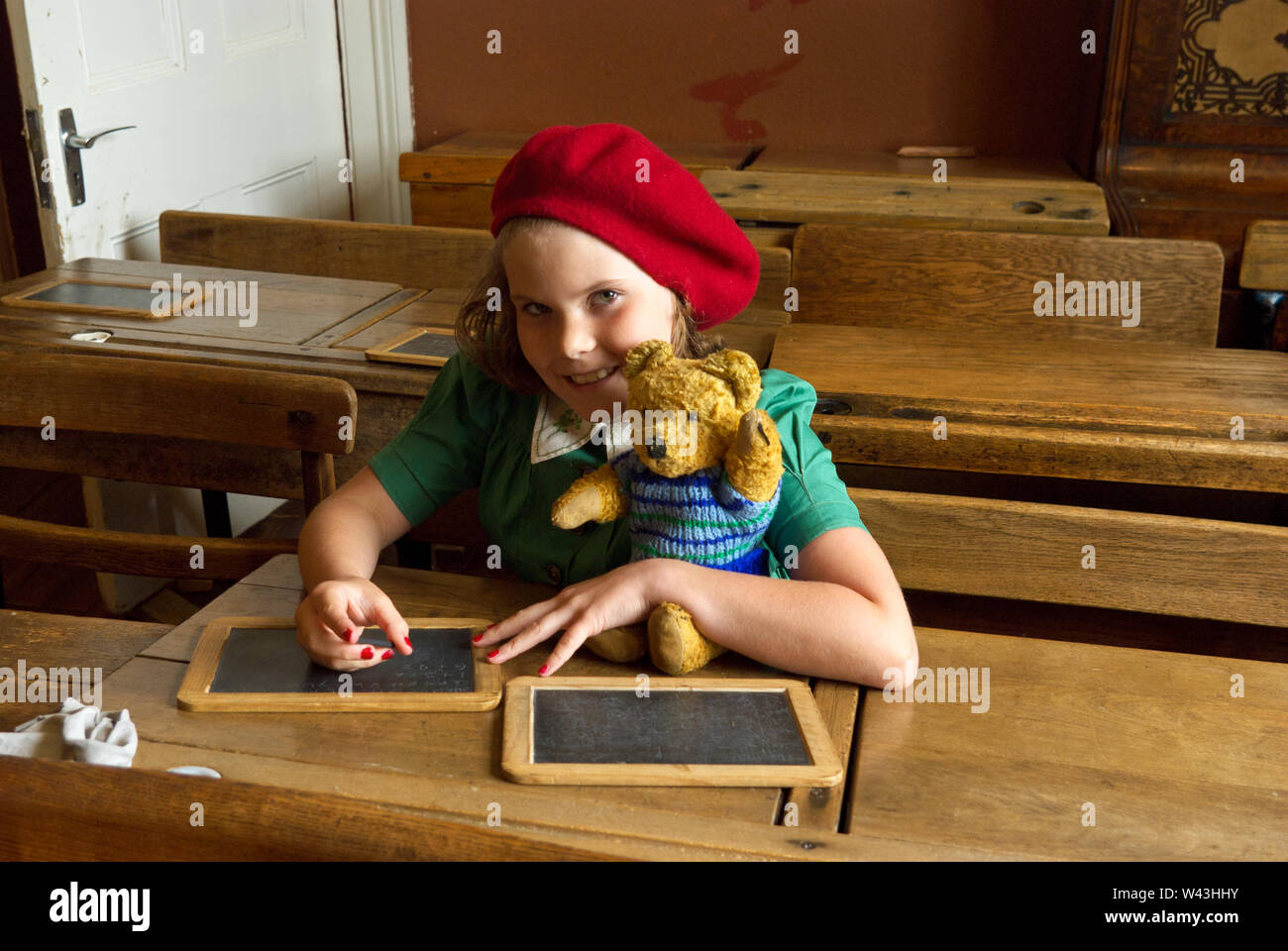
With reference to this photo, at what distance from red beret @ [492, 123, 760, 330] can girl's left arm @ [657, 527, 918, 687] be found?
31cm

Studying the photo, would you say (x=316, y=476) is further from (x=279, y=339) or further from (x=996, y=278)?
(x=996, y=278)

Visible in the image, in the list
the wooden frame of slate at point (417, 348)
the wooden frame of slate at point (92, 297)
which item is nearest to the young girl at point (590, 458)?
the wooden frame of slate at point (417, 348)

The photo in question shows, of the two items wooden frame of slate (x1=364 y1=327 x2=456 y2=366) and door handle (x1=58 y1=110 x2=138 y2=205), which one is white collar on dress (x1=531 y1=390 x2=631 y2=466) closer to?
wooden frame of slate (x1=364 y1=327 x2=456 y2=366)

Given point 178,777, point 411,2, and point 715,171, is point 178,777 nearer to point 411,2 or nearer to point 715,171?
point 715,171

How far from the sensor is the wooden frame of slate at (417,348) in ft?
6.72

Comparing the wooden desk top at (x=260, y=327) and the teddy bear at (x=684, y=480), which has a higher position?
the teddy bear at (x=684, y=480)

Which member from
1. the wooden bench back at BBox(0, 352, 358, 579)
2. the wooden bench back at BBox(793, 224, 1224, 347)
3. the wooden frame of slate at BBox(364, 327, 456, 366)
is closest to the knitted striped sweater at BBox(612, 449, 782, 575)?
the wooden bench back at BBox(0, 352, 358, 579)

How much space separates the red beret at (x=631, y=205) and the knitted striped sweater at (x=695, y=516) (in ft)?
0.70

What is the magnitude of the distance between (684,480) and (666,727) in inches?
8.5

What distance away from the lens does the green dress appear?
3.96ft

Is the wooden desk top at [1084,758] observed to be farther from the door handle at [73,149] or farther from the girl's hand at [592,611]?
the door handle at [73,149]

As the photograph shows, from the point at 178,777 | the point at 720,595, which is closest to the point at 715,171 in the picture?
the point at 720,595

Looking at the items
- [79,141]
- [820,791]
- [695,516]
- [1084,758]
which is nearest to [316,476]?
[695,516]
